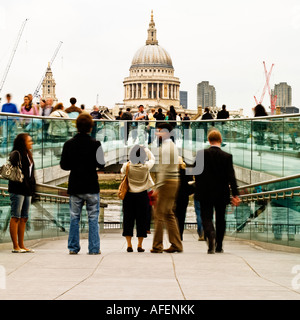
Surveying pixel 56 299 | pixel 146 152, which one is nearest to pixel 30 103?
pixel 146 152

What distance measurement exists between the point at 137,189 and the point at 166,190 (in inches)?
32.4

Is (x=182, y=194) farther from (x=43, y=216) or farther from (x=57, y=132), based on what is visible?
(x=57, y=132)

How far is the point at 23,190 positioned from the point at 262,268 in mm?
3623

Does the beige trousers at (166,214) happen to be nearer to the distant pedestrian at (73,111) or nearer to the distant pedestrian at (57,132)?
the distant pedestrian at (57,132)

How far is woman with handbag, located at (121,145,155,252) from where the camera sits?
12.3 meters

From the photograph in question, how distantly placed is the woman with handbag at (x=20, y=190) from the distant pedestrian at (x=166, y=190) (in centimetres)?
172

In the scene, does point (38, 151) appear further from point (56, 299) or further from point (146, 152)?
point (56, 299)

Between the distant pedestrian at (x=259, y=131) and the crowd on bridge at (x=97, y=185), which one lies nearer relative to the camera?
the crowd on bridge at (x=97, y=185)

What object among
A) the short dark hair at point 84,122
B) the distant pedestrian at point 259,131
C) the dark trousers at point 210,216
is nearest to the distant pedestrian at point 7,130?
the short dark hair at point 84,122

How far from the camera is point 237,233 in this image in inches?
667

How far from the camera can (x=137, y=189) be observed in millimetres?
12352

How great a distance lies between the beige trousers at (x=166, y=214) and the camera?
11.6 m

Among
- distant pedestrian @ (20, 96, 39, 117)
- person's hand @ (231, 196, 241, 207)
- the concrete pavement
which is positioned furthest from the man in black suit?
distant pedestrian @ (20, 96, 39, 117)
